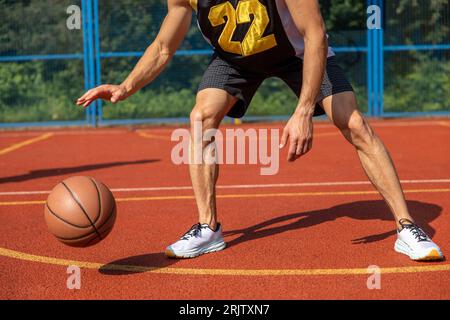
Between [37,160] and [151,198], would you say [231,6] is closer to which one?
[151,198]

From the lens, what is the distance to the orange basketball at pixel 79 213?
4.72 m

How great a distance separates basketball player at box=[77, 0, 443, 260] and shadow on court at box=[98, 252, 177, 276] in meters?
0.10

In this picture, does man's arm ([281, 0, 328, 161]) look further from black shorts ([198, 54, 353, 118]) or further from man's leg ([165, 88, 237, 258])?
man's leg ([165, 88, 237, 258])

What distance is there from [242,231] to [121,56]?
967 cm

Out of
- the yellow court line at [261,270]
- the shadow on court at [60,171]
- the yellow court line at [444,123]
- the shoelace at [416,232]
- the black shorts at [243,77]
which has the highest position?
the yellow court line at [444,123]

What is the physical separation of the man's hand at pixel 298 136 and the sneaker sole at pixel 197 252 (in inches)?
47.1

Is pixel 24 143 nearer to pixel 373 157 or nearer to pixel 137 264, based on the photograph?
pixel 137 264

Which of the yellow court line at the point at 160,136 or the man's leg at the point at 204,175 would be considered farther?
the yellow court line at the point at 160,136

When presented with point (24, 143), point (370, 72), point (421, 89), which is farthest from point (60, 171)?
point (421, 89)

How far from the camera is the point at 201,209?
527 cm

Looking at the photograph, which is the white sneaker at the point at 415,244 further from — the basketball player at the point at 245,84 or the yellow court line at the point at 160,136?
the yellow court line at the point at 160,136

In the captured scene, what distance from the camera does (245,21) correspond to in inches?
195

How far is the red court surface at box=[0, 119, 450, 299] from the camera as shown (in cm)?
432

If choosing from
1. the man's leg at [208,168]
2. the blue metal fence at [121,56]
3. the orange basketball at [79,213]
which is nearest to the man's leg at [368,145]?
the man's leg at [208,168]
